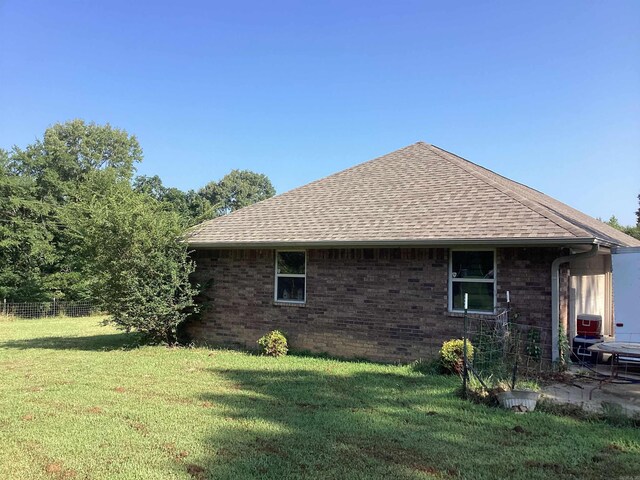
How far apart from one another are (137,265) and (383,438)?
27.2 ft

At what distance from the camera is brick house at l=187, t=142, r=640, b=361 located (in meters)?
8.90

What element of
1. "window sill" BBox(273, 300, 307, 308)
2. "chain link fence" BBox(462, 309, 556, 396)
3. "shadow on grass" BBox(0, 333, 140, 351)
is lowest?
"shadow on grass" BBox(0, 333, 140, 351)

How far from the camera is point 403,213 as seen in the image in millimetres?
10633

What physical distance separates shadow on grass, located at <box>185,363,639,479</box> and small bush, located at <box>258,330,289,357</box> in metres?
3.15

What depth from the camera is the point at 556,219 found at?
8.89 metres

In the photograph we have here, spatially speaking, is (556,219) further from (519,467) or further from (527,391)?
(519,467)

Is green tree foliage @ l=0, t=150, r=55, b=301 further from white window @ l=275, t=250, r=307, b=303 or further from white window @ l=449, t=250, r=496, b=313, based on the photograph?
white window @ l=449, t=250, r=496, b=313

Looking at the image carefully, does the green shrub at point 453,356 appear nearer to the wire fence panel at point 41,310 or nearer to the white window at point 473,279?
the white window at point 473,279

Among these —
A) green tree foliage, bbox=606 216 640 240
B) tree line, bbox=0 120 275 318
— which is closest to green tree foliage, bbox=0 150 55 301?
tree line, bbox=0 120 275 318

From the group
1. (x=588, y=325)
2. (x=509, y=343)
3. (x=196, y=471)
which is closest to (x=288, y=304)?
(x=509, y=343)

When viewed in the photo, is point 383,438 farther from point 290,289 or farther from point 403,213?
point 290,289

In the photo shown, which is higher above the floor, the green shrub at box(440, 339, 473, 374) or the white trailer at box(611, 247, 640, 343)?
the white trailer at box(611, 247, 640, 343)

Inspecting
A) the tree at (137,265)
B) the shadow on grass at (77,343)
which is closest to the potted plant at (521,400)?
the tree at (137,265)

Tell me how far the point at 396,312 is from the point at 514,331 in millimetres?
2311
